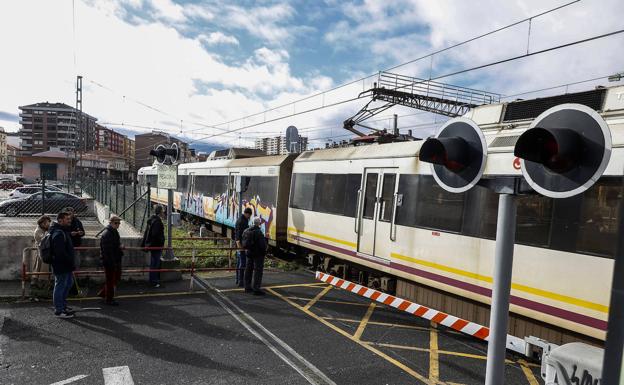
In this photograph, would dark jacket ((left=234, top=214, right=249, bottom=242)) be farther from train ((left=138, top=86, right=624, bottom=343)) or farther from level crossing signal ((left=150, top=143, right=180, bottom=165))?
level crossing signal ((left=150, top=143, right=180, bottom=165))

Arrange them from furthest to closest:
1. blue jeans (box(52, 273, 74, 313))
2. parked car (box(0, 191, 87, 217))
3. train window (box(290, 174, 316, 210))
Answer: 1. parked car (box(0, 191, 87, 217))
2. train window (box(290, 174, 316, 210))
3. blue jeans (box(52, 273, 74, 313))

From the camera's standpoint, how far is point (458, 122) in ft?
9.08

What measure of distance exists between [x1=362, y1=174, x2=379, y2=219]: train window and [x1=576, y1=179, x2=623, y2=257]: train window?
4072mm

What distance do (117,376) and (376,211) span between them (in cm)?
537

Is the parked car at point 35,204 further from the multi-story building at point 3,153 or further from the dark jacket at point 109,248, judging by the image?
the multi-story building at point 3,153

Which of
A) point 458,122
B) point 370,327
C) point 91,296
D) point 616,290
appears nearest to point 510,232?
point 458,122

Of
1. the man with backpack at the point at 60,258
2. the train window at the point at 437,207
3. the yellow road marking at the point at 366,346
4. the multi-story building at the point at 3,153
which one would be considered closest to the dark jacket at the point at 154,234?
the man with backpack at the point at 60,258

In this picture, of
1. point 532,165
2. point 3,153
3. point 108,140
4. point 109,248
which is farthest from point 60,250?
point 108,140

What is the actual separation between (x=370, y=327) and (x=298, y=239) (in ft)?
15.5

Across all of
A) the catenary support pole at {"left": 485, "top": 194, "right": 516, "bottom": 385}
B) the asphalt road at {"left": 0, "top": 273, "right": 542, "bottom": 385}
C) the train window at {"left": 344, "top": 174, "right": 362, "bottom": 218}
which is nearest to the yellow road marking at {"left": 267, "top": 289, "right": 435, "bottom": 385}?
the asphalt road at {"left": 0, "top": 273, "right": 542, "bottom": 385}

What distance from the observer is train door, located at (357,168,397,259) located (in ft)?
26.9

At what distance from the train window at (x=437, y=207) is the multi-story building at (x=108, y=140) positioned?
138458mm

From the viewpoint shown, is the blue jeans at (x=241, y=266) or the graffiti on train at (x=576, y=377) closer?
the graffiti on train at (x=576, y=377)

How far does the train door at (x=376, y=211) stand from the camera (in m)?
8.19
